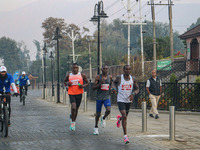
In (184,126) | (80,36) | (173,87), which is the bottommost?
(184,126)

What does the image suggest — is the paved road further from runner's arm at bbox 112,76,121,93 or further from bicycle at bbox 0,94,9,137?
runner's arm at bbox 112,76,121,93

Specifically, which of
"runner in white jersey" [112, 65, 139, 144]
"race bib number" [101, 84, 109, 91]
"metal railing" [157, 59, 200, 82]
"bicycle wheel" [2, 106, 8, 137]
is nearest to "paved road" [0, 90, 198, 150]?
"bicycle wheel" [2, 106, 8, 137]

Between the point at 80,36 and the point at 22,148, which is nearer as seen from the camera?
the point at 22,148

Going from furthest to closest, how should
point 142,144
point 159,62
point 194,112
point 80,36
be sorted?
1. point 80,36
2. point 159,62
3. point 194,112
4. point 142,144

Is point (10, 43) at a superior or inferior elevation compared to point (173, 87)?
superior

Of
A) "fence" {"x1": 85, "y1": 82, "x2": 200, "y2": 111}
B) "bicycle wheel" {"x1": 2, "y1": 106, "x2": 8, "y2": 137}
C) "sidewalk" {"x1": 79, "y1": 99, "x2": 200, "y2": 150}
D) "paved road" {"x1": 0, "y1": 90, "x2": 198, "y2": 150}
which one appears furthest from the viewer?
"fence" {"x1": 85, "y1": 82, "x2": 200, "y2": 111}

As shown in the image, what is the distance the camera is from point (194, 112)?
17219mm

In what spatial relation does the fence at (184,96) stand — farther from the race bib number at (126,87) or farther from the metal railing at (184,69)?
the metal railing at (184,69)

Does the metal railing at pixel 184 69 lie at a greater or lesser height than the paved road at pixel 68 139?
greater

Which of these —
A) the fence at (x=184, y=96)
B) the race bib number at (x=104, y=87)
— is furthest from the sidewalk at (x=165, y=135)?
the fence at (x=184, y=96)

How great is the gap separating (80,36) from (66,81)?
8546cm

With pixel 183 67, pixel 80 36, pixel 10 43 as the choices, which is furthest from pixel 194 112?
pixel 10 43

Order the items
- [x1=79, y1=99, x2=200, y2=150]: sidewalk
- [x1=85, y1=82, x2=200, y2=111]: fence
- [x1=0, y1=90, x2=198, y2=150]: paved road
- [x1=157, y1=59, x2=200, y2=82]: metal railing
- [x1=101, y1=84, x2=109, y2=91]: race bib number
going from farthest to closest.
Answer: [x1=157, y1=59, x2=200, y2=82]: metal railing, [x1=85, y1=82, x2=200, y2=111]: fence, [x1=101, y1=84, x2=109, y2=91]: race bib number, [x1=79, y1=99, x2=200, y2=150]: sidewalk, [x1=0, y1=90, x2=198, y2=150]: paved road

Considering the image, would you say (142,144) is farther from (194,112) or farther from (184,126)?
(194,112)
